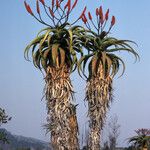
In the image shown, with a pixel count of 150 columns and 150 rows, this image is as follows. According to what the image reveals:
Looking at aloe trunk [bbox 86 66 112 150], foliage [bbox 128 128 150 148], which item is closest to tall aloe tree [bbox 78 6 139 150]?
aloe trunk [bbox 86 66 112 150]

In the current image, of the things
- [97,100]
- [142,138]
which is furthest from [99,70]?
[142,138]

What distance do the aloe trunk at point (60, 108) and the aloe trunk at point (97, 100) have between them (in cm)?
113

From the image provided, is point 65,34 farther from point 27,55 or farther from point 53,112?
point 53,112

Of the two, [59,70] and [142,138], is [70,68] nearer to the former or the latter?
[59,70]

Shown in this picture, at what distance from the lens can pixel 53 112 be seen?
1038 inches

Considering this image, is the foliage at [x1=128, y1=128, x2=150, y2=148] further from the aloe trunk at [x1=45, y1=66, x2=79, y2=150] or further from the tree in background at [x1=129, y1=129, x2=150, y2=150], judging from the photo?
the aloe trunk at [x1=45, y1=66, x2=79, y2=150]

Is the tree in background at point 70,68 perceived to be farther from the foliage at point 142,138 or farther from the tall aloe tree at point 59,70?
the foliage at point 142,138

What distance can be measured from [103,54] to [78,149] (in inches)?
197

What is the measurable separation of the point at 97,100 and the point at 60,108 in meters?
2.44

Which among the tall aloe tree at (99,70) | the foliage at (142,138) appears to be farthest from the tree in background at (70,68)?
the foliage at (142,138)

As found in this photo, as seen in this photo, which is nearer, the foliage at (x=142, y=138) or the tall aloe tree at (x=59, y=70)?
the tall aloe tree at (x=59, y=70)

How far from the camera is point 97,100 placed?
27.8m

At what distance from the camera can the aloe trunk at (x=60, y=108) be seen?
26141mm

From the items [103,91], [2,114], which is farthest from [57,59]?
[2,114]
